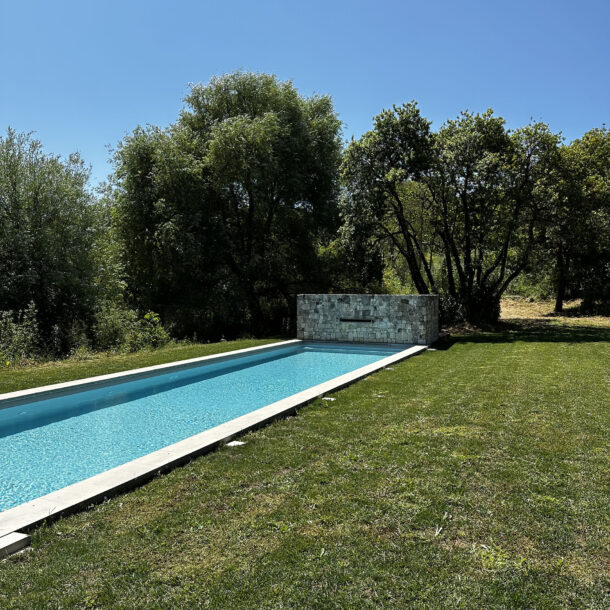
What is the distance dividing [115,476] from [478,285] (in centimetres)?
1557

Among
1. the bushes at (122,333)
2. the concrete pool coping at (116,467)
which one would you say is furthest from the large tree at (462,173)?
the concrete pool coping at (116,467)

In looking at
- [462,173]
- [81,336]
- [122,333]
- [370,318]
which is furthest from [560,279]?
[81,336]

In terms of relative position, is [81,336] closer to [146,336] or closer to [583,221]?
[146,336]

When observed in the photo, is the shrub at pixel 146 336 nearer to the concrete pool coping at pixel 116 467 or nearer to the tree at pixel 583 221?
the concrete pool coping at pixel 116 467

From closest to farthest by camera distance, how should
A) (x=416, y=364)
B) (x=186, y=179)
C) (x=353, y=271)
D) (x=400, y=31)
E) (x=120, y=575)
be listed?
(x=120, y=575), (x=416, y=364), (x=400, y=31), (x=186, y=179), (x=353, y=271)

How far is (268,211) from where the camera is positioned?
17.5 metres

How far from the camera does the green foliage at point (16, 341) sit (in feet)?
31.1

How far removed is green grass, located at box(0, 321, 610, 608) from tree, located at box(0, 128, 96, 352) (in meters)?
9.64

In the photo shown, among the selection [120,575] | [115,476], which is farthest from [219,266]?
[120,575]

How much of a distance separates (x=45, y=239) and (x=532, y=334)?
48.3 ft

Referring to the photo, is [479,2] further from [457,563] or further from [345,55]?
[457,563]

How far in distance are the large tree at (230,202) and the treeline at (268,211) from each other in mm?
57

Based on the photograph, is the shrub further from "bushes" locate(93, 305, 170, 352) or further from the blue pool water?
the blue pool water

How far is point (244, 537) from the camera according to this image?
2.71 meters
